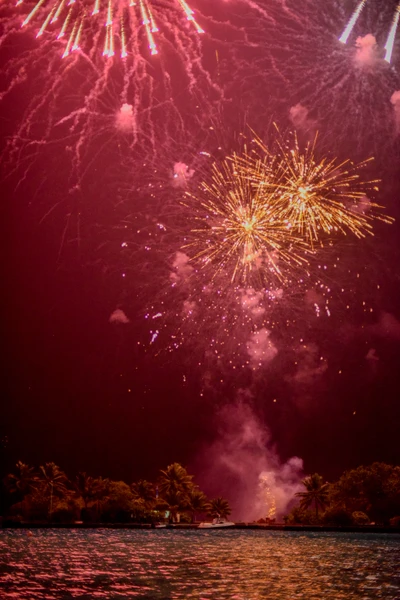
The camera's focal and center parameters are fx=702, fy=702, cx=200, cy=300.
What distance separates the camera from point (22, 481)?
373ft

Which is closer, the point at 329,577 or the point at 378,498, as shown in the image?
the point at 329,577

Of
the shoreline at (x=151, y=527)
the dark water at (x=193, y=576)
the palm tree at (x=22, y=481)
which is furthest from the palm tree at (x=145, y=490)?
the dark water at (x=193, y=576)


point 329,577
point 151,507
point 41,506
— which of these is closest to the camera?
point 329,577

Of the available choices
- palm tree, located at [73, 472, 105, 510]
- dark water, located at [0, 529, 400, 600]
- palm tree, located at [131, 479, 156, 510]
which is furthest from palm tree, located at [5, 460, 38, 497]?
dark water, located at [0, 529, 400, 600]

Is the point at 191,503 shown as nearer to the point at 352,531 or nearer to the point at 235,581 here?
the point at 352,531

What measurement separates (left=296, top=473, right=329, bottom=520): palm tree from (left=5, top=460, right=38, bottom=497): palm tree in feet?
156

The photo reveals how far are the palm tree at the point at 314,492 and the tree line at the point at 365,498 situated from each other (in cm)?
828

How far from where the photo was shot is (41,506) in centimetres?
10619

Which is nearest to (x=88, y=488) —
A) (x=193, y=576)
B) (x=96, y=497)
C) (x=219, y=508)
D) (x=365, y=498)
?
(x=96, y=497)

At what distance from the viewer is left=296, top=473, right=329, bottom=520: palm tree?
127 m

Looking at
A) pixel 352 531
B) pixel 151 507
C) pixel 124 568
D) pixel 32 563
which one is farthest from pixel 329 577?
pixel 151 507

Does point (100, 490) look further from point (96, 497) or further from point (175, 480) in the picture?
point (175, 480)

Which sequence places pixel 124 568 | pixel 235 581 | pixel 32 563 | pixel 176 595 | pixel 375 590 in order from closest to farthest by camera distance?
pixel 176 595, pixel 375 590, pixel 235 581, pixel 124 568, pixel 32 563

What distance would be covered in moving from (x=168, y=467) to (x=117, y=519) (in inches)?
757
